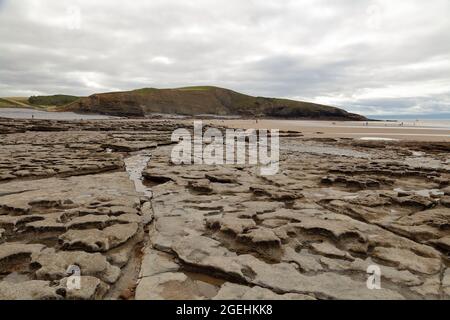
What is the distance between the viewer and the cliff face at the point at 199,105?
370ft

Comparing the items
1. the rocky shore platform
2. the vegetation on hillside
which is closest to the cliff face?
the vegetation on hillside

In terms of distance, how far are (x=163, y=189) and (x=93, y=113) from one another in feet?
361

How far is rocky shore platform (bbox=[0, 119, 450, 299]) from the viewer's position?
4.22 meters

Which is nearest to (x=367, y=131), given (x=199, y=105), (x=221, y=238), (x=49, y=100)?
(x=221, y=238)

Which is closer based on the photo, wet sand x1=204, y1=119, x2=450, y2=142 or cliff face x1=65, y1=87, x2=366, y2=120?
wet sand x1=204, y1=119, x2=450, y2=142

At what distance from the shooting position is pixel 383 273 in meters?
4.61

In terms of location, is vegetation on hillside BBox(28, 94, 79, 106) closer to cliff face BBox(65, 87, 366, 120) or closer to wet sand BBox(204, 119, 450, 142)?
cliff face BBox(65, 87, 366, 120)

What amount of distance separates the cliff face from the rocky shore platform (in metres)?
106

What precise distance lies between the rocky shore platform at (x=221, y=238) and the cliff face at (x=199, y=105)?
349ft

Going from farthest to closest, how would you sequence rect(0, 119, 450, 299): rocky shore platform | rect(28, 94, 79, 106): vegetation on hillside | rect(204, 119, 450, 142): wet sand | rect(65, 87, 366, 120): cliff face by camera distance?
rect(28, 94, 79, 106): vegetation on hillside
rect(65, 87, 366, 120): cliff face
rect(204, 119, 450, 142): wet sand
rect(0, 119, 450, 299): rocky shore platform

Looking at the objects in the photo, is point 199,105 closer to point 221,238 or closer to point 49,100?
point 49,100

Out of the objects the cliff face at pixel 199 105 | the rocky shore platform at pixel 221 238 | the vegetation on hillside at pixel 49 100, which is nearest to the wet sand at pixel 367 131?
the rocky shore platform at pixel 221 238
